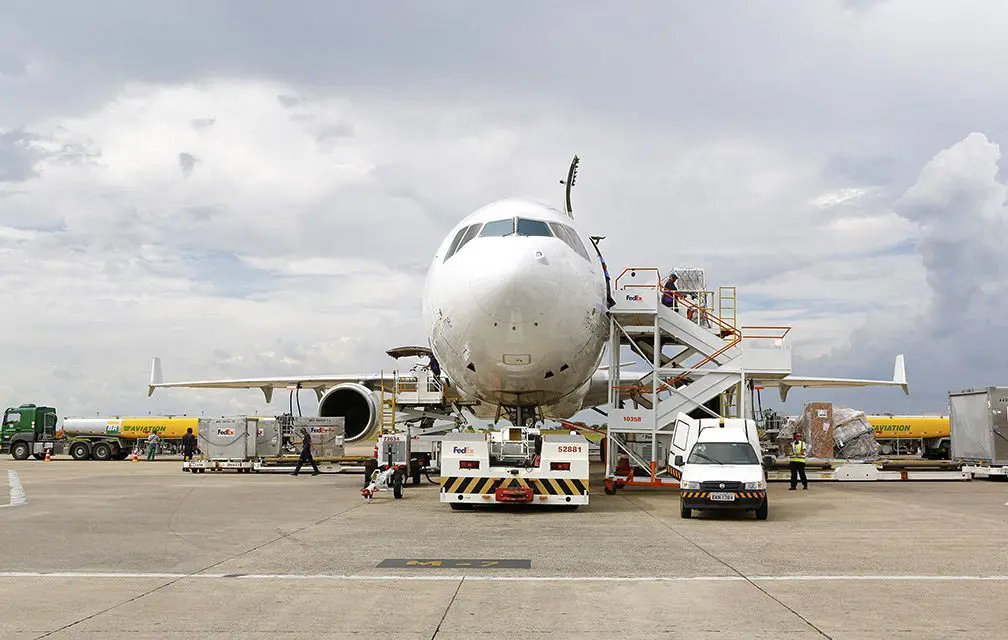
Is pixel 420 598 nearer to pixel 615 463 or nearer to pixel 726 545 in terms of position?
pixel 726 545

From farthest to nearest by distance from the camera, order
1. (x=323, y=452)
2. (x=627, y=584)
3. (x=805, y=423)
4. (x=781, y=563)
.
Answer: (x=805, y=423) < (x=323, y=452) < (x=781, y=563) < (x=627, y=584)

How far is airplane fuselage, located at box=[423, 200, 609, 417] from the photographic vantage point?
14430 mm

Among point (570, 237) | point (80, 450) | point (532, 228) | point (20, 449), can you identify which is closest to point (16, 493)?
point (532, 228)

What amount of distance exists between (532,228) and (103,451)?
37.5m

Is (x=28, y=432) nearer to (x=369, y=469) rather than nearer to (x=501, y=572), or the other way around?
(x=369, y=469)

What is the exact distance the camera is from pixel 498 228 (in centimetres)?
1545

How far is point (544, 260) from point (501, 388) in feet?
9.30

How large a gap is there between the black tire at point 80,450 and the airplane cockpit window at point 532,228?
37.6 meters

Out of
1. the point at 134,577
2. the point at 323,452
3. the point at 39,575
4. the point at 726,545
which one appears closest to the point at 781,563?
the point at 726,545

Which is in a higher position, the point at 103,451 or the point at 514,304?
the point at 514,304

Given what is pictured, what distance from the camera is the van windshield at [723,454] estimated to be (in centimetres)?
1549

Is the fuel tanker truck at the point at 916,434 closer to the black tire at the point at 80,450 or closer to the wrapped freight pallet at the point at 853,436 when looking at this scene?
the wrapped freight pallet at the point at 853,436

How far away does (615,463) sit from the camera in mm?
19547

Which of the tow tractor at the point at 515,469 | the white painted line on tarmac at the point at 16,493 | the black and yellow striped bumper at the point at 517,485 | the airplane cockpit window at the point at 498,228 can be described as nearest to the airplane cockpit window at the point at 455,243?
the airplane cockpit window at the point at 498,228
